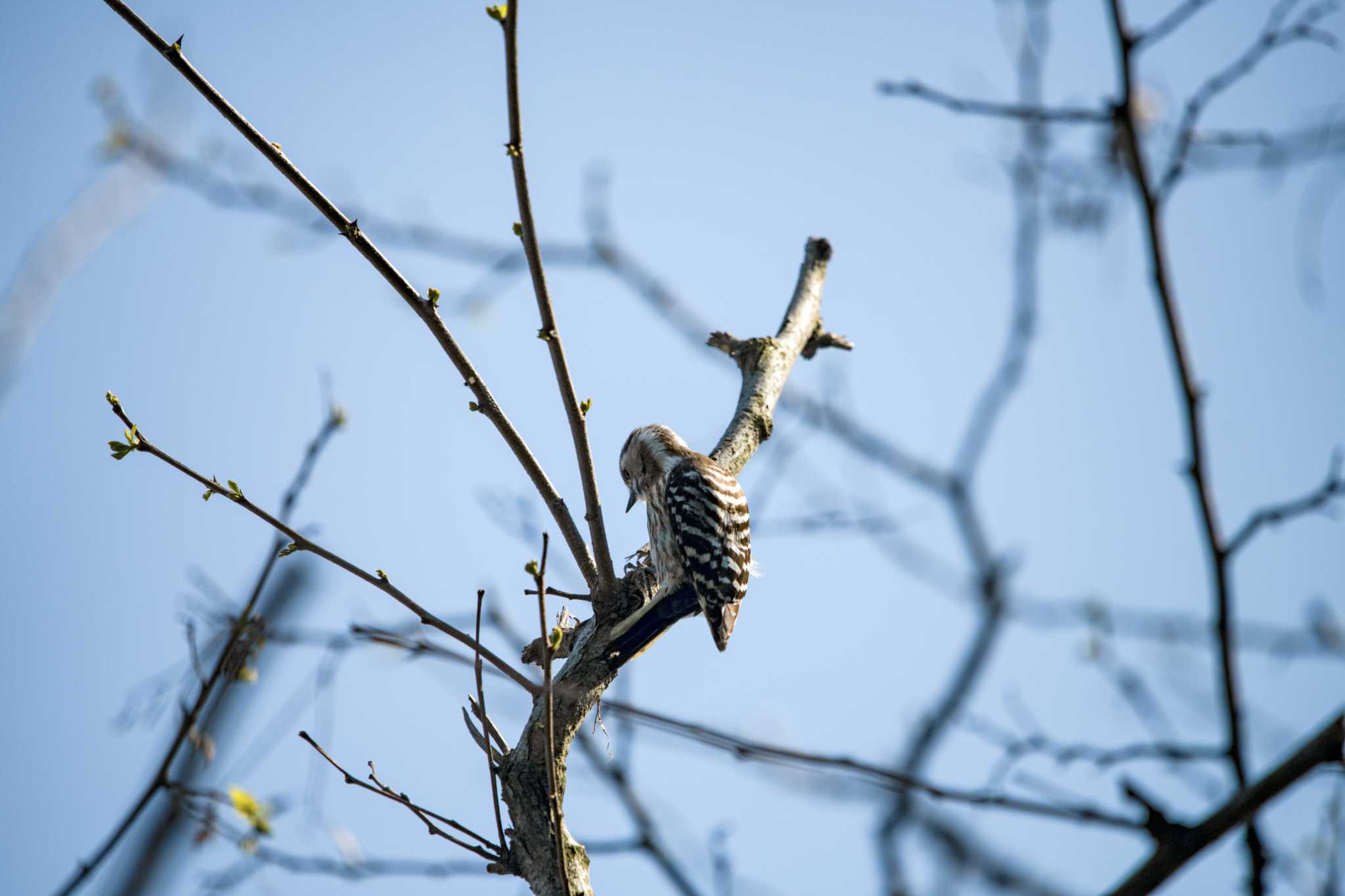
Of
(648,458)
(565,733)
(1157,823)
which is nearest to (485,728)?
(565,733)

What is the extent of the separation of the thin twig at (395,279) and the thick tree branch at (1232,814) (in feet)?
7.39

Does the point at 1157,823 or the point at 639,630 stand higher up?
the point at 639,630

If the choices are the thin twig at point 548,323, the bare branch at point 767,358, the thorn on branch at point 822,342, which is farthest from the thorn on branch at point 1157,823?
the thorn on branch at point 822,342

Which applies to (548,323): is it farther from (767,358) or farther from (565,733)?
(767,358)

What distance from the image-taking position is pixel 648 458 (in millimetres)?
6121

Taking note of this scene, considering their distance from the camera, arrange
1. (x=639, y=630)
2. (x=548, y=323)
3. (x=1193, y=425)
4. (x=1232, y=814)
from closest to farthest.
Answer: (x=1232, y=814) → (x=1193, y=425) → (x=548, y=323) → (x=639, y=630)

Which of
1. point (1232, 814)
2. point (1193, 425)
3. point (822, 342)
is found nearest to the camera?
point (1232, 814)

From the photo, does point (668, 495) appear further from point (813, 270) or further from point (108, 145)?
point (108, 145)

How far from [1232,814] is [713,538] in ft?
12.9

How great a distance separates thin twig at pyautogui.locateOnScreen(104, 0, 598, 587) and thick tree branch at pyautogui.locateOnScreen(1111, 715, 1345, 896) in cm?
225

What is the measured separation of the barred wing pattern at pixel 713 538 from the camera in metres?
4.80

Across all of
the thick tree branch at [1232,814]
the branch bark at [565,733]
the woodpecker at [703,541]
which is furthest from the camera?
the woodpecker at [703,541]

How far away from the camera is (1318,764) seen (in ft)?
3.09

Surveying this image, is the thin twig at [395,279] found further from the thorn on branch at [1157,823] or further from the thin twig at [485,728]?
the thorn on branch at [1157,823]
